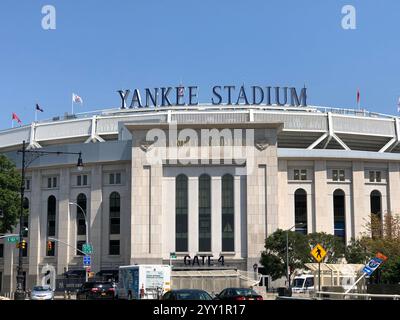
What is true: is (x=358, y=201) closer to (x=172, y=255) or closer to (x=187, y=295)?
(x=172, y=255)

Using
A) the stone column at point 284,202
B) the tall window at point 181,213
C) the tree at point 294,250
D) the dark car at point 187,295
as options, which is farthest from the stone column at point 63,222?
the dark car at point 187,295

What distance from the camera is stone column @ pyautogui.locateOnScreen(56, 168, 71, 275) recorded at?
90.6 meters

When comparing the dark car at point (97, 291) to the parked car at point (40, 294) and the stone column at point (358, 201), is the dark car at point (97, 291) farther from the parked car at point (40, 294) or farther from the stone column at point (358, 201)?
the stone column at point (358, 201)

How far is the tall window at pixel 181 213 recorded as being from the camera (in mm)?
84750

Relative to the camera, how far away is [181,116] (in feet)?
308

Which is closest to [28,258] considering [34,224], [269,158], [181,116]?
[34,224]

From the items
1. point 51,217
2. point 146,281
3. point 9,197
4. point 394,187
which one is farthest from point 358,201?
point 9,197

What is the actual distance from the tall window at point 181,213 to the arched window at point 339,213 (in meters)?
21.3

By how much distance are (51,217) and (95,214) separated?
8.06 m

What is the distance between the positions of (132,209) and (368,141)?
39310 mm

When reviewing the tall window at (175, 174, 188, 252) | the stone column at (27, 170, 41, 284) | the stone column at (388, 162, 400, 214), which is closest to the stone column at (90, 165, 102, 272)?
the stone column at (27, 170, 41, 284)

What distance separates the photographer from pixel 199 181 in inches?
3386

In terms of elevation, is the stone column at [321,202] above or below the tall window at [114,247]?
above
